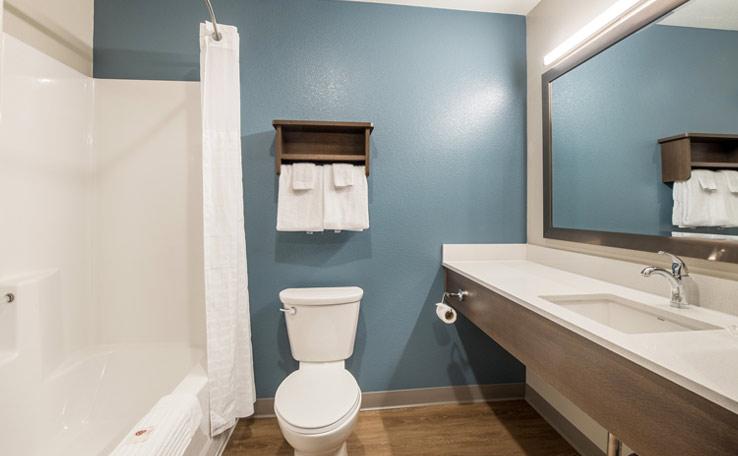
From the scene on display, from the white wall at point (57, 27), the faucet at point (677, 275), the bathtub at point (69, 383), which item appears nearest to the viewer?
the faucet at point (677, 275)

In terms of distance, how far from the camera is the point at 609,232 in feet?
4.82

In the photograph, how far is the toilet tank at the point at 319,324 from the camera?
5.61 ft

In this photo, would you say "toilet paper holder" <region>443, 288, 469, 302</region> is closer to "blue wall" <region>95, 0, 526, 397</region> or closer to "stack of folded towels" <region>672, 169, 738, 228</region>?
"blue wall" <region>95, 0, 526, 397</region>

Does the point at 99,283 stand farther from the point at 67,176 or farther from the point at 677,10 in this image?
the point at 677,10

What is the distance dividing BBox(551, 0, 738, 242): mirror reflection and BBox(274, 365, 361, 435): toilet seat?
1.38 m

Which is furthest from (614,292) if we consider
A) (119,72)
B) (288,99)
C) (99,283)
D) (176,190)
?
(119,72)

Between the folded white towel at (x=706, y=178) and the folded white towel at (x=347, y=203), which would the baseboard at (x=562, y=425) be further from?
the folded white towel at (x=347, y=203)

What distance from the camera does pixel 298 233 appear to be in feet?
6.28

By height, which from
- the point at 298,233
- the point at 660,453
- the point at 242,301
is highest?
the point at 298,233

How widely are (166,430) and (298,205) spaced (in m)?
1.10

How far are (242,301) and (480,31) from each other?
2.12 m

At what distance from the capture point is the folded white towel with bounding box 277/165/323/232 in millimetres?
1761

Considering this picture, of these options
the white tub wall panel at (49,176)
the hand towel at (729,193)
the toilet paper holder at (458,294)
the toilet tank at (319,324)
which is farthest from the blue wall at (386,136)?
the hand towel at (729,193)

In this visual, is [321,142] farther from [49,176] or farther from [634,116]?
[634,116]
